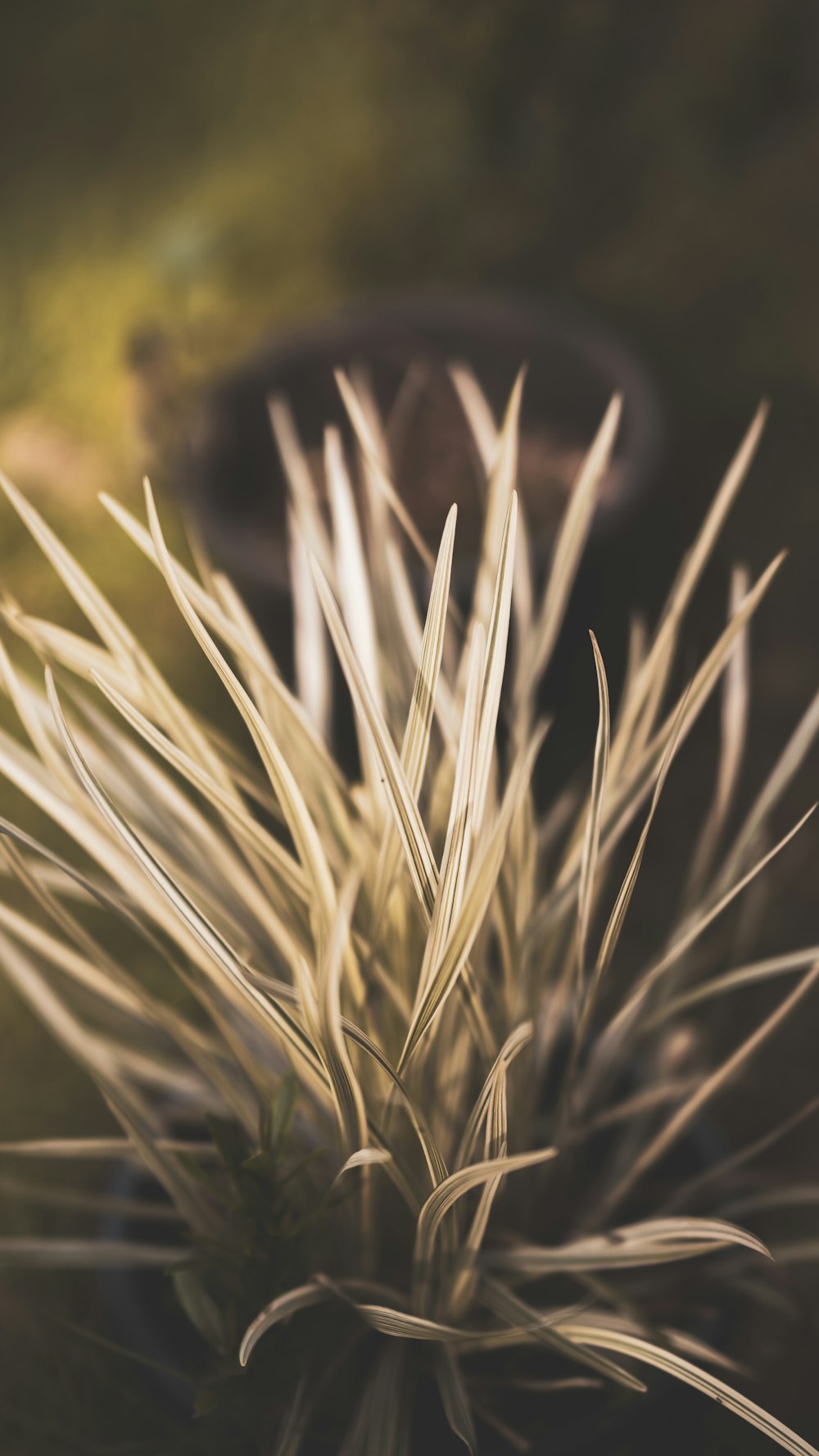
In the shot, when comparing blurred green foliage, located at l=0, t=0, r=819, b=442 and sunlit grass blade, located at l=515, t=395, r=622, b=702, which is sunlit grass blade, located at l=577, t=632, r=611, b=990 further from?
blurred green foliage, located at l=0, t=0, r=819, b=442

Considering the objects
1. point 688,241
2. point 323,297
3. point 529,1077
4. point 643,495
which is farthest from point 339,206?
point 529,1077

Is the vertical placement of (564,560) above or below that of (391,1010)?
above

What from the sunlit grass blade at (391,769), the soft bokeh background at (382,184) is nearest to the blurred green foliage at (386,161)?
the soft bokeh background at (382,184)

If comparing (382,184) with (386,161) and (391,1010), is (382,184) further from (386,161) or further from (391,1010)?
(391,1010)

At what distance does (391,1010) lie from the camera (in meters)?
0.58

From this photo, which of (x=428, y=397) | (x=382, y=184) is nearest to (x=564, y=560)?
(x=428, y=397)

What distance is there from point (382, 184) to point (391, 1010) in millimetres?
1590

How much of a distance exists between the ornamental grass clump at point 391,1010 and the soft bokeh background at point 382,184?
1.07 m

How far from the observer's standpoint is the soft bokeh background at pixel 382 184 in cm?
167

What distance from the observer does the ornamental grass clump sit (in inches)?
18.2

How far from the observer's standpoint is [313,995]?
0.48 metres

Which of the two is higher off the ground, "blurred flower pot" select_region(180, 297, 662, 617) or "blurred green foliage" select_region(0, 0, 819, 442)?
"blurred green foliage" select_region(0, 0, 819, 442)

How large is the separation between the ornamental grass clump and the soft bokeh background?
42.0 inches

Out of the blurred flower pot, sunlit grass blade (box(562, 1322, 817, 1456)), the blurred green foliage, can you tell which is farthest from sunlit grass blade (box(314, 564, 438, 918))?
the blurred green foliage
